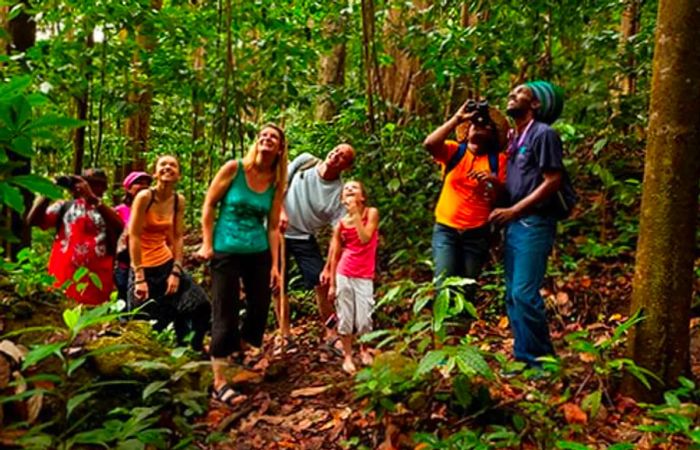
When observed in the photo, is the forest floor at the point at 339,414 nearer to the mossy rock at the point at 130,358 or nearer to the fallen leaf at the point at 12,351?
the mossy rock at the point at 130,358

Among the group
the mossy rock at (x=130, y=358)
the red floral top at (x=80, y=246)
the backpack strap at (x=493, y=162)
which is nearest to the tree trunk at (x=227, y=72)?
the red floral top at (x=80, y=246)

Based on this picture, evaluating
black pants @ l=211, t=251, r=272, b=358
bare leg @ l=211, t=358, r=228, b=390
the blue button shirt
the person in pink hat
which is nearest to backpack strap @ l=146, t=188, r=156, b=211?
the person in pink hat

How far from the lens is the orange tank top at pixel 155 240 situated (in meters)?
4.80

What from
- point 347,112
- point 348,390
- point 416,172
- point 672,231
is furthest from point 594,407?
point 347,112

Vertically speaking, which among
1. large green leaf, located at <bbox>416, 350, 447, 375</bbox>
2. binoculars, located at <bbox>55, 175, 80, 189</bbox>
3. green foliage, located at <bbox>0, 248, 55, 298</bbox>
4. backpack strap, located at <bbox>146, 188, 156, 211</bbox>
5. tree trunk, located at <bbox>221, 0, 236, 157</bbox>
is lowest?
large green leaf, located at <bbox>416, 350, 447, 375</bbox>

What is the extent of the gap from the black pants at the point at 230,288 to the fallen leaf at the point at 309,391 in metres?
0.53

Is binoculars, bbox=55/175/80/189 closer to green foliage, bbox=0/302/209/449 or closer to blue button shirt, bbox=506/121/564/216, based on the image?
green foliage, bbox=0/302/209/449

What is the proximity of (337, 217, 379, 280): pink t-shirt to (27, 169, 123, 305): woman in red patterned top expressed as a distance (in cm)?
180

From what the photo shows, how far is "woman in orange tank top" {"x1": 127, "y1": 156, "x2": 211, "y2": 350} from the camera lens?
15.3 feet

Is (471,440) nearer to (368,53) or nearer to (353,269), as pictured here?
(353,269)

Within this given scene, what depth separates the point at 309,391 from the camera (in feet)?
14.5

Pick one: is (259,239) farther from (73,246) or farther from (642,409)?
(642,409)

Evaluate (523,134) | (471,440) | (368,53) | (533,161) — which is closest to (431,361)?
(471,440)

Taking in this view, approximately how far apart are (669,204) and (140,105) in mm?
6227
